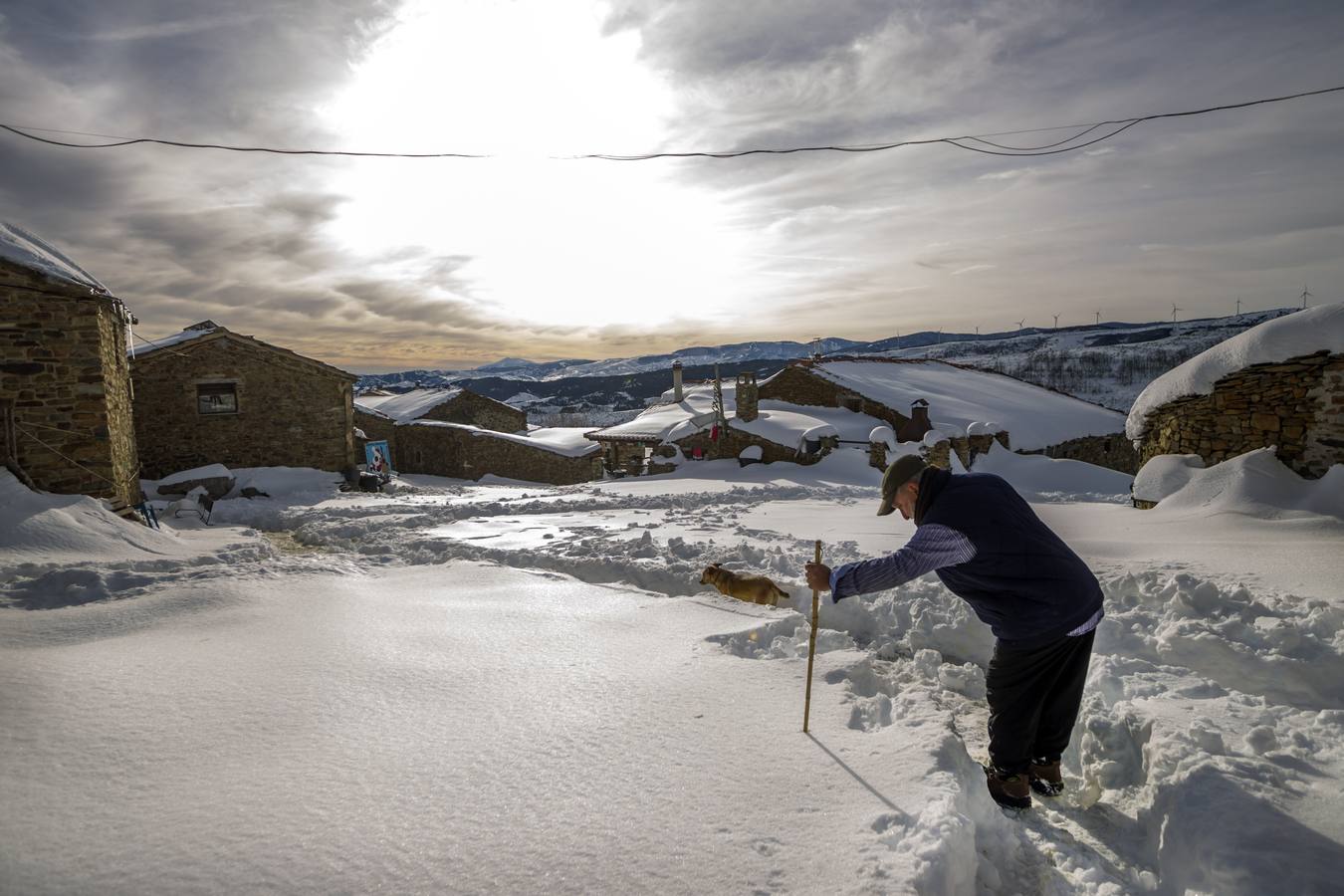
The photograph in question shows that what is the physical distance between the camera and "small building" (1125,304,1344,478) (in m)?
7.52

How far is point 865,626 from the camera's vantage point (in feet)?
17.8

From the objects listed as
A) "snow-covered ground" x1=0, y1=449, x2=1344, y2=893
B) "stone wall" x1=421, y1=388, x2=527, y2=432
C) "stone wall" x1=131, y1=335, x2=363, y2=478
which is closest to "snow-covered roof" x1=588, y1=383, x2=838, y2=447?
"stone wall" x1=131, y1=335, x2=363, y2=478

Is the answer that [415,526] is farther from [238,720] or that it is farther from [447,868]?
[447,868]

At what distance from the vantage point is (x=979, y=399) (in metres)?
27.0

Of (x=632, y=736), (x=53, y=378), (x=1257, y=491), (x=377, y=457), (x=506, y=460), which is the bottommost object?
(x=506, y=460)

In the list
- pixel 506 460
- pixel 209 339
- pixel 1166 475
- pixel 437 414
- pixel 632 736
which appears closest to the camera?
pixel 632 736

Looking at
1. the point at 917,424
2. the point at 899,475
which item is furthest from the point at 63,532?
the point at 917,424

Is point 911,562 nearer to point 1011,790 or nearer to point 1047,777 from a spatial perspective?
point 1011,790

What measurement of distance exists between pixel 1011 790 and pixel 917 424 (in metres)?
20.7

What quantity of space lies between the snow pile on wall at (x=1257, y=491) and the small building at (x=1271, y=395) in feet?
0.95

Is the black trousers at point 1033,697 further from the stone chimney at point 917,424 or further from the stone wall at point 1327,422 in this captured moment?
the stone chimney at point 917,424

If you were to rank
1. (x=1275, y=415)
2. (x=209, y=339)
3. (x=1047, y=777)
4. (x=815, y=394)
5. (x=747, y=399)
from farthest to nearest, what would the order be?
(x=815, y=394)
(x=747, y=399)
(x=209, y=339)
(x=1275, y=415)
(x=1047, y=777)

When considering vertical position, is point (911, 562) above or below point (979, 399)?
below

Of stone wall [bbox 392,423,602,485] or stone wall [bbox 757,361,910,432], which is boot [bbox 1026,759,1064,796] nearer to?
stone wall [bbox 757,361,910,432]
